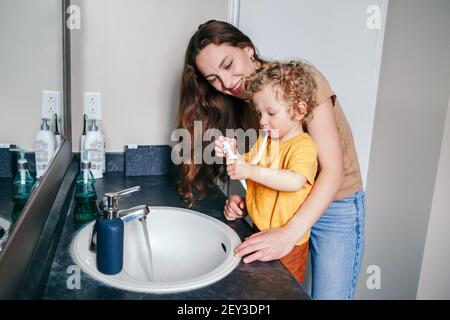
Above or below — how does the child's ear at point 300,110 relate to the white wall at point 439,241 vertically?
above

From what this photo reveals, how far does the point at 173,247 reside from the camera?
1351 mm

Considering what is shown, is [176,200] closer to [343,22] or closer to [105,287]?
[105,287]

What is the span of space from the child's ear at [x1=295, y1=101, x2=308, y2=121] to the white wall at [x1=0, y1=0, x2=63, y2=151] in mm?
715

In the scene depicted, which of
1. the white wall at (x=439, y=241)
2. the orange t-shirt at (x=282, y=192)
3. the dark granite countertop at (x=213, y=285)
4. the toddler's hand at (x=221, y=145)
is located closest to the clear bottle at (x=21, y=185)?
the dark granite countertop at (x=213, y=285)

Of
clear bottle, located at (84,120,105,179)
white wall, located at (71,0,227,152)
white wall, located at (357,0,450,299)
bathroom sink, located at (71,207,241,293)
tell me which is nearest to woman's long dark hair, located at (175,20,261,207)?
bathroom sink, located at (71,207,241,293)

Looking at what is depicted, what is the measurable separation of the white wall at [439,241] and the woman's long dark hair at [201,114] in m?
0.90

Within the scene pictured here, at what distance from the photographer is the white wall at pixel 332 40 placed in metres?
1.86

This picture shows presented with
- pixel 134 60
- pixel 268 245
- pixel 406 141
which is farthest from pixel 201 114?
pixel 406 141

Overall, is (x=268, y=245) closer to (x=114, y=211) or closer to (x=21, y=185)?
(x=114, y=211)

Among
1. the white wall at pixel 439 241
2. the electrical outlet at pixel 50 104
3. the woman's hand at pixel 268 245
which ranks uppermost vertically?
the electrical outlet at pixel 50 104

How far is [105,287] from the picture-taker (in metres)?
0.88

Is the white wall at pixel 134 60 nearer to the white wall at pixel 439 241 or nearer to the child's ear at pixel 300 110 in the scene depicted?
the child's ear at pixel 300 110

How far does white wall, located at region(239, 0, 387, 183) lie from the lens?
186cm

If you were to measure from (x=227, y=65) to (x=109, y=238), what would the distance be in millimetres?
685
